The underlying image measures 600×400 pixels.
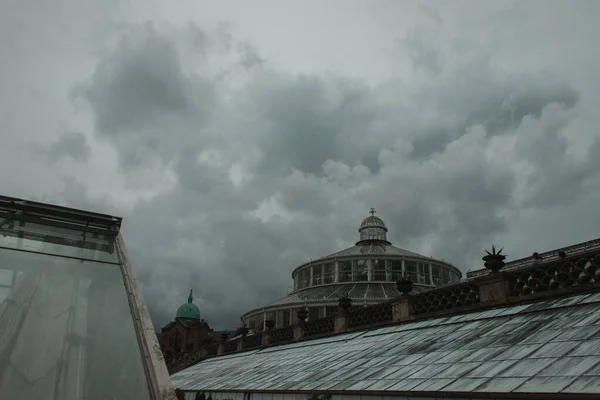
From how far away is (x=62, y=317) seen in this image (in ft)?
17.8

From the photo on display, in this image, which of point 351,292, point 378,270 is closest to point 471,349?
point 351,292

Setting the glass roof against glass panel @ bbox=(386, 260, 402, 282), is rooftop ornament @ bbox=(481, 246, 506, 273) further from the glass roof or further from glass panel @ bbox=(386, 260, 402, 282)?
glass panel @ bbox=(386, 260, 402, 282)

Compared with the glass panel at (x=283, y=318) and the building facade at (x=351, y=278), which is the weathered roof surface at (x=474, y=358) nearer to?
the building facade at (x=351, y=278)

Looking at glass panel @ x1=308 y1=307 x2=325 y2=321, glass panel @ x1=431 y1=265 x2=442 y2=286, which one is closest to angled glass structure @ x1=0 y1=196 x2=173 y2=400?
glass panel @ x1=308 y1=307 x2=325 y2=321

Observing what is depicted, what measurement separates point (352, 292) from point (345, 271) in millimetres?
4978

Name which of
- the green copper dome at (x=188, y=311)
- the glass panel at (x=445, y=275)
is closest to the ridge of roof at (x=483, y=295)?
the glass panel at (x=445, y=275)

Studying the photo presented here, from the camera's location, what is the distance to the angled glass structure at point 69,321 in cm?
448

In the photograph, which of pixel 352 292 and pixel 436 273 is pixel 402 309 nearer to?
pixel 352 292

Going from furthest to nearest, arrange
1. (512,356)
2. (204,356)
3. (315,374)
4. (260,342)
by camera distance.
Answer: (204,356), (260,342), (315,374), (512,356)

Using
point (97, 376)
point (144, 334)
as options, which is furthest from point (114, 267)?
point (97, 376)

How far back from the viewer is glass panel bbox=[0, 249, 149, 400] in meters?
4.47

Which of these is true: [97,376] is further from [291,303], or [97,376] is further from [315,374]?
[291,303]

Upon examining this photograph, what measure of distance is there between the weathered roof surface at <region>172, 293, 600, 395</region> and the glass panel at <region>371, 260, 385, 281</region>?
108 feet

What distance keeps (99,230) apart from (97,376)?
411 centimetres
